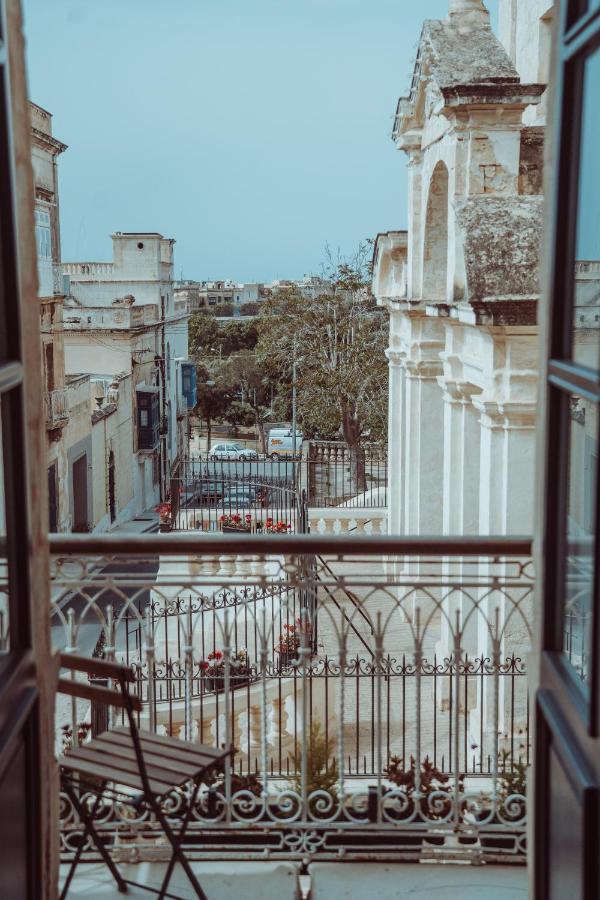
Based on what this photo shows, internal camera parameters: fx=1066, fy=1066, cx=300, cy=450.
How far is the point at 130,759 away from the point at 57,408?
2008 centimetres

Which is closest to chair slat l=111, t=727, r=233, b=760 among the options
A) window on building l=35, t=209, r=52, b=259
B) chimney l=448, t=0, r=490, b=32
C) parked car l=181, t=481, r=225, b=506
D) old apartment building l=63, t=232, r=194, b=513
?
chimney l=448, t=0, r=490, b=32

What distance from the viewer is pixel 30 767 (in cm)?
244

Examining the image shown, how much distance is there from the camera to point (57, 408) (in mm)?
23016

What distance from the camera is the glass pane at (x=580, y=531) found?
208 cm

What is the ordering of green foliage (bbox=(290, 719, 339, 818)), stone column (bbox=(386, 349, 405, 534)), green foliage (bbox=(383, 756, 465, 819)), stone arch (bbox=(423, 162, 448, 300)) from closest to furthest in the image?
green foliage (bbox=(383, 756, 465, 819)), green foliage (bbox=(290, 719, 339, 818)), stone arch (bbox=(423, 162, 448, 300)), stone column (bbox=(386, 349, 405, 534))

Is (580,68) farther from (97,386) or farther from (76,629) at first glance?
(97,386)

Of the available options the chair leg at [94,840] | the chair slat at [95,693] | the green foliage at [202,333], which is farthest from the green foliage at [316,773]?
the green foliage at [202,333]

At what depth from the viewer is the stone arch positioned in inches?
495

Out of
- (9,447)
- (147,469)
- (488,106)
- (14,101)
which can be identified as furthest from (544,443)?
(147,469)

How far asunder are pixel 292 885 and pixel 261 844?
38 cm

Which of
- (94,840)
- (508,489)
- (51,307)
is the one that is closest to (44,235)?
(51,307)

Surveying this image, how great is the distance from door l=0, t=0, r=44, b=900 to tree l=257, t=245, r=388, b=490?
26.0 m

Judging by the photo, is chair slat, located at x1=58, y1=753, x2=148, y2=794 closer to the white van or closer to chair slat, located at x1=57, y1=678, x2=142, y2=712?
chair slat, located at x1=57, y1=678, x2=142, y2=712

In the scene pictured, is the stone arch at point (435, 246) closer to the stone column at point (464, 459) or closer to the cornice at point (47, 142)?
the stone column at point (464, 459)
